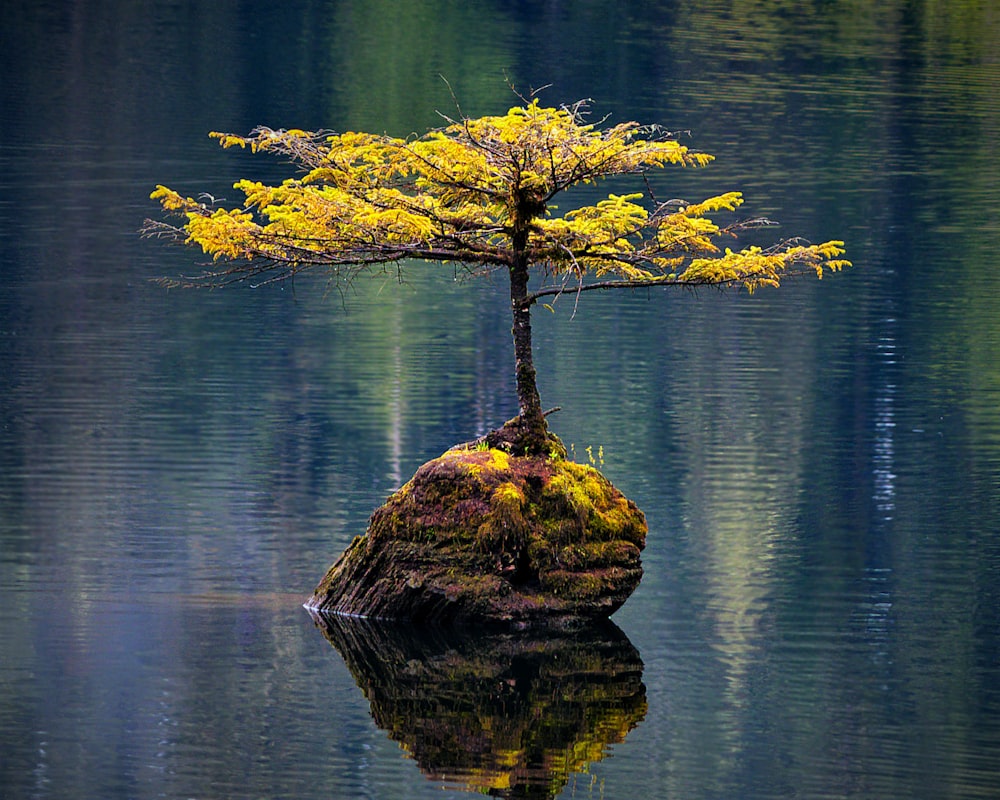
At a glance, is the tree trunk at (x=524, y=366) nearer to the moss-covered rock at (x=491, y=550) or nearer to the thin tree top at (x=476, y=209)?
the thin tree top at (x=476, y=209)

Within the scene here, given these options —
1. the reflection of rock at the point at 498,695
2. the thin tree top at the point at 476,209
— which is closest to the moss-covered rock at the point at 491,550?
the reflection of rock at the point at 498,695

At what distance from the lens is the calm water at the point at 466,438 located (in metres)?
12.3

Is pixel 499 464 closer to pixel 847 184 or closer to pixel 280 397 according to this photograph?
pixel 280 397

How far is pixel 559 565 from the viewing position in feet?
48.8

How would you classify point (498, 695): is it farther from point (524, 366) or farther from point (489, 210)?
point (489, 210)

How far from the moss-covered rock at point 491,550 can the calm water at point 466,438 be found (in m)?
0.31

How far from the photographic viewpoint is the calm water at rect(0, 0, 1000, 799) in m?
12.3

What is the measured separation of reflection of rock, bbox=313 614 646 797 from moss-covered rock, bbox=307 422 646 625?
21 centimetres

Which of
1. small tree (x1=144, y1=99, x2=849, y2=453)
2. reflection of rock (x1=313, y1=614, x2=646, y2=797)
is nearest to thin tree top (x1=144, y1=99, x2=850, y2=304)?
small tree (x1=144, y1=99, x2=849, y2=453)

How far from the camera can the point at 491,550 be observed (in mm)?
14617

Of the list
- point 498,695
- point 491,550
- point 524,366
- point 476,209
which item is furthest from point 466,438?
point 498,695

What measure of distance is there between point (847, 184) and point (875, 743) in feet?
124

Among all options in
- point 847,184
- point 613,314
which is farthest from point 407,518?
point 847,184

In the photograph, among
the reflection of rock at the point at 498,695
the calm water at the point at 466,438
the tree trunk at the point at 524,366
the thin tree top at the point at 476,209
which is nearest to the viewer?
the reflection of rock at the point at 498,695
